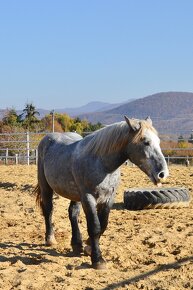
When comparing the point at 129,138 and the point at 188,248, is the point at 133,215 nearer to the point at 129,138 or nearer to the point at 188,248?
the point at 188,248

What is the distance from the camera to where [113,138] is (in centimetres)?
487

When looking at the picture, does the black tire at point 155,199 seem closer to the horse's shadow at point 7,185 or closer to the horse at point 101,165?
the horse at point 101,165

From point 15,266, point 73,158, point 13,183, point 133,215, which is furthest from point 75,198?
point 13,183

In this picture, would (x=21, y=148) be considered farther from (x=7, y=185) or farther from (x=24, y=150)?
(x=24, y=150)

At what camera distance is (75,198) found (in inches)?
210

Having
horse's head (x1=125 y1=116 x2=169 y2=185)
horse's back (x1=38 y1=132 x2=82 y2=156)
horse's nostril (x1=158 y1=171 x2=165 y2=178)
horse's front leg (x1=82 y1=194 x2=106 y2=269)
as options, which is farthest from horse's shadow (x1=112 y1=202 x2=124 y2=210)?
horse's nostril (x1=158 y1=171 x2=165 y2=178)

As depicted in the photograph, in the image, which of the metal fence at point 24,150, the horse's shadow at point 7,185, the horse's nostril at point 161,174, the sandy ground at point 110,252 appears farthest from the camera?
the metal fence at point 24,150

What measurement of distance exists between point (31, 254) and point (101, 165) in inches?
56.4

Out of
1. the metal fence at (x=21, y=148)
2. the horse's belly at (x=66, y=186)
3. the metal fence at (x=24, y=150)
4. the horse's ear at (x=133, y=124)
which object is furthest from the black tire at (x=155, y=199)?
the metal fence at (x=21, y=148)

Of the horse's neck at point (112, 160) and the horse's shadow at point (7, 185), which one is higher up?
the horse's neck at point (112, 160)

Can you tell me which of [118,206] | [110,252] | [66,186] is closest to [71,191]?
[66,186]

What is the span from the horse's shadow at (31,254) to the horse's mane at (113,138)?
→ 127 cm

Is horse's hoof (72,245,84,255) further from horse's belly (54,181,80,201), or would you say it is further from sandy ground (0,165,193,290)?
horse's belly (54,181,80,201)

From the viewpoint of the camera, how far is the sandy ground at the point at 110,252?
4305mm
